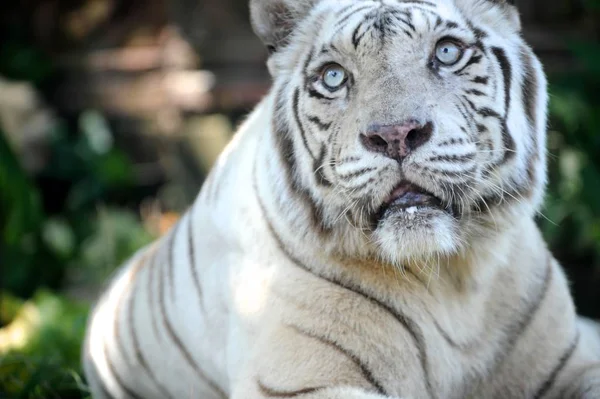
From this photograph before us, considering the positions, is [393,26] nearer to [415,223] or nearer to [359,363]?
[415,223]

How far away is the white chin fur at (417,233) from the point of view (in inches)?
86.8

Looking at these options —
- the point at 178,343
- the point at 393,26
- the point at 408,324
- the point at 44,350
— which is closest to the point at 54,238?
the point at 44,350

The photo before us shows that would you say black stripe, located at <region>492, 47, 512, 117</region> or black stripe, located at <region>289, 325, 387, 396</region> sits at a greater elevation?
black stripe, located at <region>492, 47, 512, 117</region>

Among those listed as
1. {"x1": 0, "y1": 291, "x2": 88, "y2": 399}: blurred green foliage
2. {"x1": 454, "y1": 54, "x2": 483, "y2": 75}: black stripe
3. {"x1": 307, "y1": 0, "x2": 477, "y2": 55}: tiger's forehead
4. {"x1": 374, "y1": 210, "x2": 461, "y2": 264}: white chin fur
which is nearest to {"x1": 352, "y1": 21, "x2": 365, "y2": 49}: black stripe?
{"x1": 307, "y1": 0, "x2": 477, "y2": 55}: tiger's forehead

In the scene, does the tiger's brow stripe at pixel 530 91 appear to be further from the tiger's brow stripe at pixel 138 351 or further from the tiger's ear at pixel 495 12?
the tiger's brow stripe at pixel 138 351

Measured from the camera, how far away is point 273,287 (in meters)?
2.45

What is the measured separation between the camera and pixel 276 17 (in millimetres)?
2730

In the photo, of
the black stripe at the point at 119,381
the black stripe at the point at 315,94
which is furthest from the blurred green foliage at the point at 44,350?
the black stripe at the point at 315,94

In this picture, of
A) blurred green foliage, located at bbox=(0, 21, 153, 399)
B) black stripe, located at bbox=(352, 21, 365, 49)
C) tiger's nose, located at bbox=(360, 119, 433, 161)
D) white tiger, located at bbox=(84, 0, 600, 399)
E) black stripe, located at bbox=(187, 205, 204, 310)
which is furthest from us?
blurred green foliage, located at bbox=(0, 21, 153, 399)

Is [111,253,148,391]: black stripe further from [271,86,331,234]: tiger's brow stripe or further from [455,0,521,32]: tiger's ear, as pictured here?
[455,0,521,32]: tiger's ear

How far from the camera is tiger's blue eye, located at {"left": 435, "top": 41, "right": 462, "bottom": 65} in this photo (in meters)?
2.31

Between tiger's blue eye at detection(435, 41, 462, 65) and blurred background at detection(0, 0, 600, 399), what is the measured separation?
2.19 metres

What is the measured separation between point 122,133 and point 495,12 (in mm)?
6160

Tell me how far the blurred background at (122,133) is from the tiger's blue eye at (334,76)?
192cm
